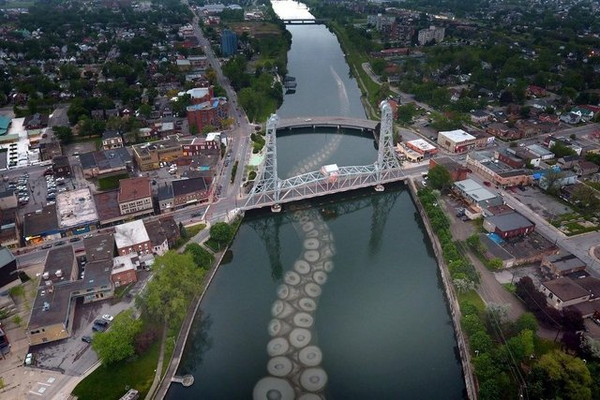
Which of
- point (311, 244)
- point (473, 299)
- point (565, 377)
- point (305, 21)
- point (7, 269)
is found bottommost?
point (305, 21)

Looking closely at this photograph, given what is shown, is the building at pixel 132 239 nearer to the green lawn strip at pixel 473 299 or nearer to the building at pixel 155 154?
the building at pixel 155 154

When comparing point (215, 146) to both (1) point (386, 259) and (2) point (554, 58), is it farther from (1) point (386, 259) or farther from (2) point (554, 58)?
(2) point (554, 58)

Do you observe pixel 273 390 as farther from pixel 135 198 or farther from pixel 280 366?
pixel 135 198

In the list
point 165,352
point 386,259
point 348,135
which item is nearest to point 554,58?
point 348,135

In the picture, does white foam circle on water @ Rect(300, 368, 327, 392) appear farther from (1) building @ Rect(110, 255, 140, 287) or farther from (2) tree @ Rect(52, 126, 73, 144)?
(2) tree @ Rect(52, 126, 73, 144)

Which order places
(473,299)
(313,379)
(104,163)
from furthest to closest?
(104,163)
(473,299)
(313,379)

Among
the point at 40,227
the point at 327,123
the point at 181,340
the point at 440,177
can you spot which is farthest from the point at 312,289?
the point at 327,123
